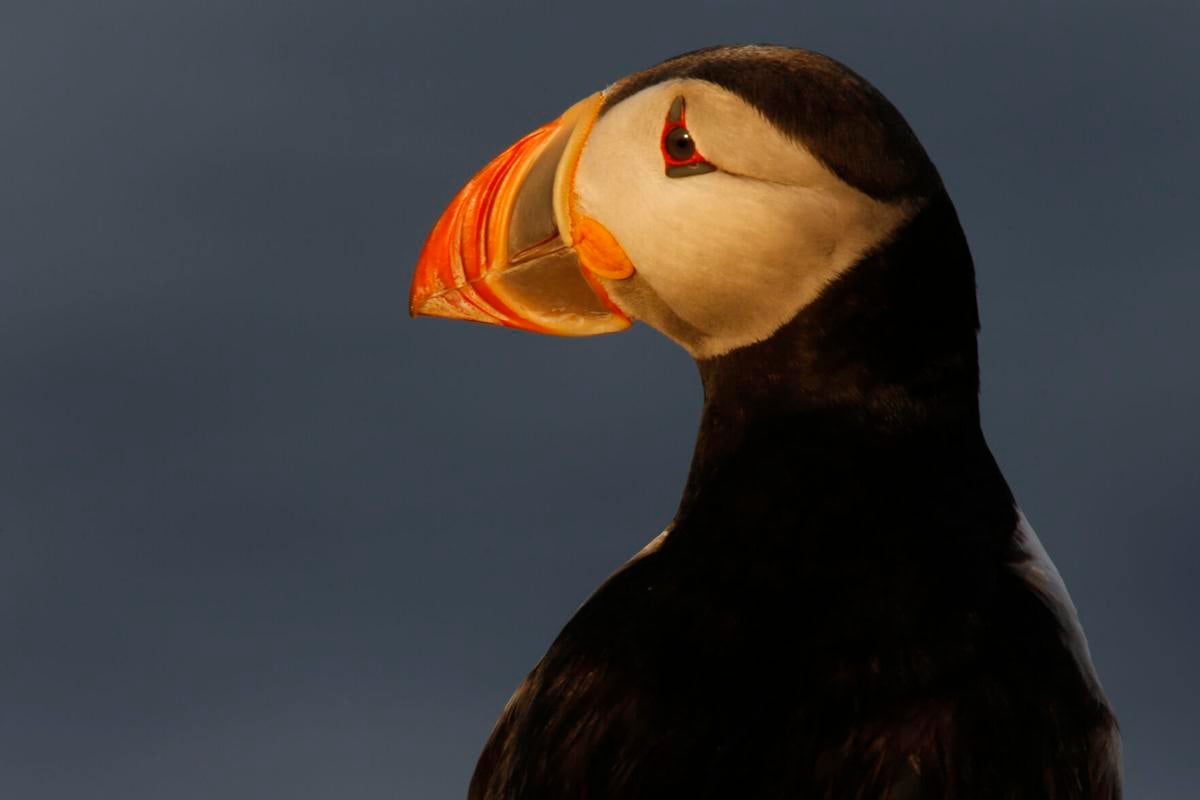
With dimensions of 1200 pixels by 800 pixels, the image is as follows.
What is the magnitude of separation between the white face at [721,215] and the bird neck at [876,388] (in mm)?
47

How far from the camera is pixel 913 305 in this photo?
3553 millimetres

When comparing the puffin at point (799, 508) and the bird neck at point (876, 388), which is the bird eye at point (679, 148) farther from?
the bird neck at point (876, 388)

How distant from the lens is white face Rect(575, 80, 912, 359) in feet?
11.4

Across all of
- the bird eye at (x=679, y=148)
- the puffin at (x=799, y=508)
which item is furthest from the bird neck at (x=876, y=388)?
the bird eye at (x=679, y=148)

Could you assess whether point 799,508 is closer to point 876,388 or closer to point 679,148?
point 876,388

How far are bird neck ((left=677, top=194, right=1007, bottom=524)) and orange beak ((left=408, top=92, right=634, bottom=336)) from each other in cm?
35

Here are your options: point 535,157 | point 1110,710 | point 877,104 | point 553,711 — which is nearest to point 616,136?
point 535,157

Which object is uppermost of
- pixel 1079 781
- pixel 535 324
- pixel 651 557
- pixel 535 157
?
pixel 535 157

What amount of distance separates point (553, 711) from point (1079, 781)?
2.36ft

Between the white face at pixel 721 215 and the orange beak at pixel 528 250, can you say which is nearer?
the white face at pixel 721 215

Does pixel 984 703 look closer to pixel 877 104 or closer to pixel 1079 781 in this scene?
pixel 1079 781

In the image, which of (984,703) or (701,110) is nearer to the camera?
(984,703)

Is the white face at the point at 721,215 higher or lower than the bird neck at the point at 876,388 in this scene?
higher

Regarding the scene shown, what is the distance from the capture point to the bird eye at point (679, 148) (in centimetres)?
357
